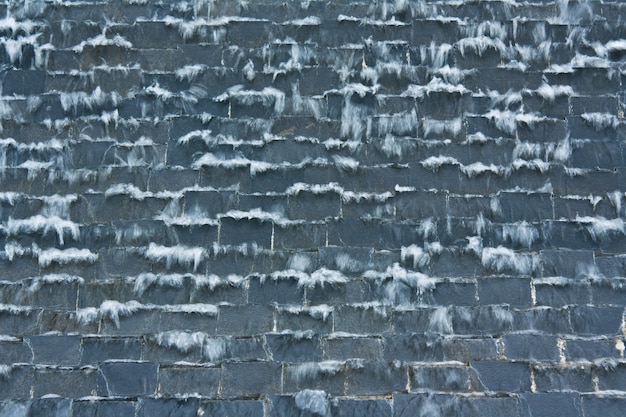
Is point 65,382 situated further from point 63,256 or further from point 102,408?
point 63,256

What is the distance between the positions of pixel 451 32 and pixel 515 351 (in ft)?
6.14

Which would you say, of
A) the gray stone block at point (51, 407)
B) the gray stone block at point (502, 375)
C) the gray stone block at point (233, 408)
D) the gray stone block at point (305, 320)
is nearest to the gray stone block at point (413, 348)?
the gray stone block at point (502, 375)

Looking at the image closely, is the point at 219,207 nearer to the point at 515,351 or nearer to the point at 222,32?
the point at 222,32

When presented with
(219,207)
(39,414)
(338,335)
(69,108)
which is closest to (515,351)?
(338,335)

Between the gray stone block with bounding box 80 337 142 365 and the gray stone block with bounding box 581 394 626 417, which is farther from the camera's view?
the gray stone block with bounding box 80 337 142 365

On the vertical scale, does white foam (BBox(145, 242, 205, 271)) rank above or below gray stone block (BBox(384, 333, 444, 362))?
above

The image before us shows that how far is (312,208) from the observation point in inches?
141

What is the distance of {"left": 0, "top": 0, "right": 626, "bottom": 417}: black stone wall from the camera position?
334 cm

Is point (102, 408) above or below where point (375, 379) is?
below

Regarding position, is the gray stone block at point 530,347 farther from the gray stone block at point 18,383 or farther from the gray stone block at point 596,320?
the gray stone block at point 18,383

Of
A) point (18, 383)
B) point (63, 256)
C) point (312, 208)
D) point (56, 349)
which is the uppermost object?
point (312, 208)

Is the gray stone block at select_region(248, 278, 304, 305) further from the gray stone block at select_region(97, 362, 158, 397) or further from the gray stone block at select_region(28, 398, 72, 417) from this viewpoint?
the gray stone block at select_region(28, 398, 72, 417)

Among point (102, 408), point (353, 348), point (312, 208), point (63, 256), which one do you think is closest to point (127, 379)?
point (102, 408)

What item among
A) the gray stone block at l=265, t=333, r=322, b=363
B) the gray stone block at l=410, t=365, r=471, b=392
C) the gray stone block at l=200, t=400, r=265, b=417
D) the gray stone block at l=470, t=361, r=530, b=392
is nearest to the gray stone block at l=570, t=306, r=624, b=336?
the gray stone block at l=470, t=361, r=530, b=392
